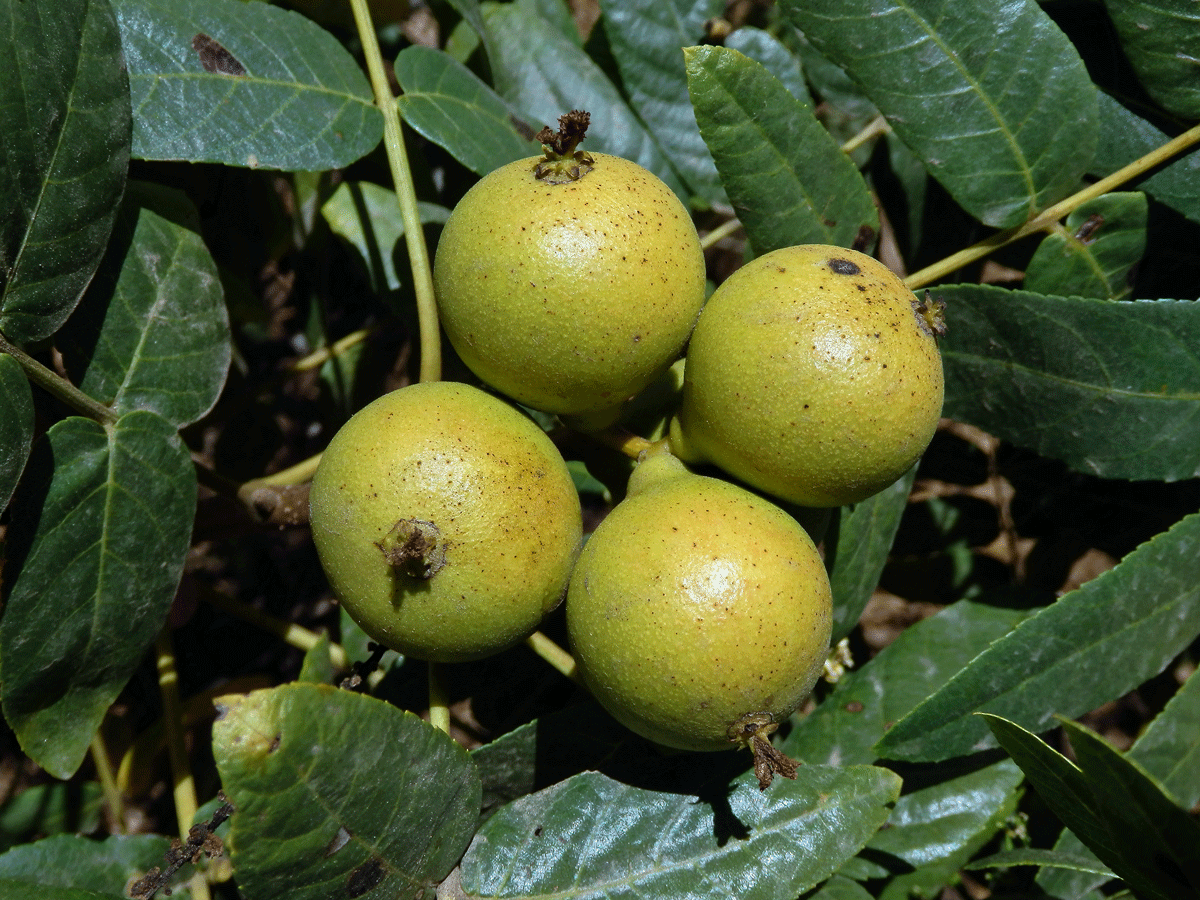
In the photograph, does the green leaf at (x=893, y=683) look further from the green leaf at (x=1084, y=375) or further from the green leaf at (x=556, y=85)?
the green leaf at (x=556, y=85)

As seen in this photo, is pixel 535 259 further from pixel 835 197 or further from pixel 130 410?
pixel 130 410

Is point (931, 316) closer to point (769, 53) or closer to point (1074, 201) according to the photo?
point (1074, 201)

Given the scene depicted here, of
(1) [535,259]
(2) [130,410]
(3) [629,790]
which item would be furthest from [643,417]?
(2) [130,410]

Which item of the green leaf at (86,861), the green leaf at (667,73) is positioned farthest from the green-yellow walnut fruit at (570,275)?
the green leaf at (86,861)

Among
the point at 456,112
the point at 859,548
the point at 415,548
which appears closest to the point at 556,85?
the point at 456,112

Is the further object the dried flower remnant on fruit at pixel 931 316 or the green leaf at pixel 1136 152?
the green leaf at pixel 1136 152
